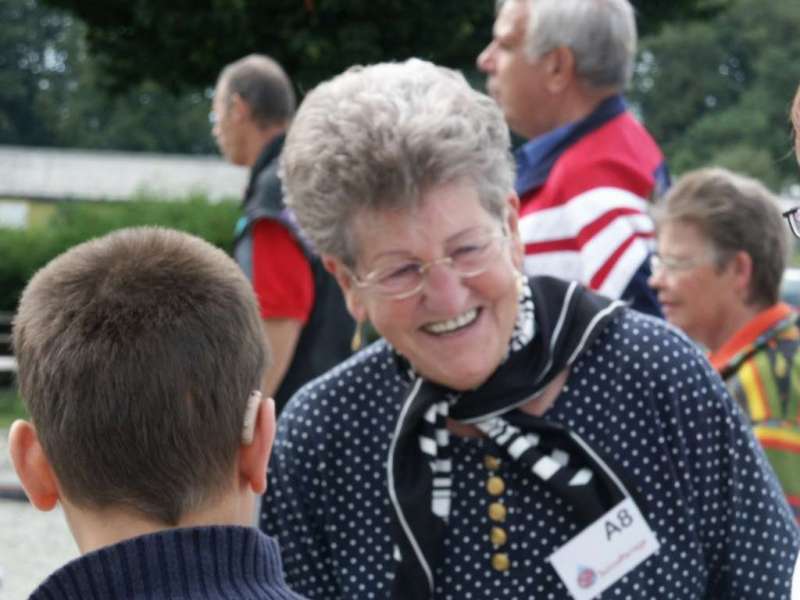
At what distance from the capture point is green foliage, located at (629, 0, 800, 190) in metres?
40.6

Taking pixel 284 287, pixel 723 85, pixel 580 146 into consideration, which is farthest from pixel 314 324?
pixel 723 85

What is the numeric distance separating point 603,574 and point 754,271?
193cm

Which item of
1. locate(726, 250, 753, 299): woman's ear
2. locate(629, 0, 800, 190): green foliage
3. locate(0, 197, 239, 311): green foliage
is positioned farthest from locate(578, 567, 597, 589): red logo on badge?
locate(629, 0, 800, 190): green foliage

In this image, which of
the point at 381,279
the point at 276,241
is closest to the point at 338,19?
the point at 276,241

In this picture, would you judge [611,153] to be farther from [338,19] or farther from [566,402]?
[338,19]

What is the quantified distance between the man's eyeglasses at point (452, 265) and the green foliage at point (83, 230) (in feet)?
44.7

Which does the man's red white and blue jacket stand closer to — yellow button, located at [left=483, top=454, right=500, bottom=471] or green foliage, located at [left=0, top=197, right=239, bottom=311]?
yellow button, located at [left=483, top=454, right=500, bottom=471]

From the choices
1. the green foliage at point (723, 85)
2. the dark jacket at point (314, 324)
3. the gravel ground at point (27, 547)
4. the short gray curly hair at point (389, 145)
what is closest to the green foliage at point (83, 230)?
the gravel ground at point (27, 547)

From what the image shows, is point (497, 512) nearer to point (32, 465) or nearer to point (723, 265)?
point (32, 465)

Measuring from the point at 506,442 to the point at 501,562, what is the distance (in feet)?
Result: 0.66

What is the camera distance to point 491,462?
2.46 metres

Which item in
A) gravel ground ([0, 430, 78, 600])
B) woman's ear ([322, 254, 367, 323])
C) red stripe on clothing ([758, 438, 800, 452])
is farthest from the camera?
gravel ground ([0, 430, 78, 600])

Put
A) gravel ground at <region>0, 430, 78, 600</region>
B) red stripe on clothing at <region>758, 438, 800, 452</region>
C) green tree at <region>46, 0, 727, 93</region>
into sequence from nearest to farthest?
red stripe on clothing at <region>758, 438, 800, 452</region> → gravel ground at <region>0, 430, 78, 600</region> → green tree at <region>46, 0, 727, 93</region>

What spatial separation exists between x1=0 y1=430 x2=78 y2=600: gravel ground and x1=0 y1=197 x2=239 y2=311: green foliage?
7.08m
